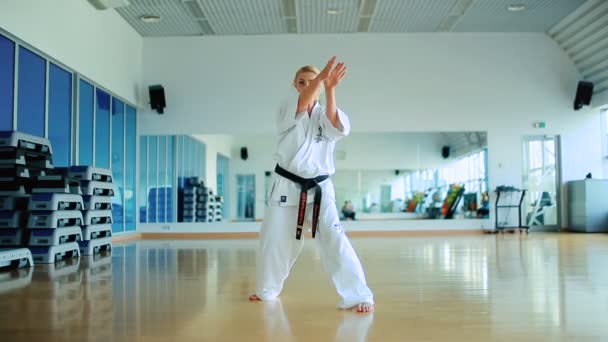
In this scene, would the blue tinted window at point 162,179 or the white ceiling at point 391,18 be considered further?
the blue tinted window at point 162,179

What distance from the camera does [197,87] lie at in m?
10.8

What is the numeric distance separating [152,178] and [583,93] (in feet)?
29.2

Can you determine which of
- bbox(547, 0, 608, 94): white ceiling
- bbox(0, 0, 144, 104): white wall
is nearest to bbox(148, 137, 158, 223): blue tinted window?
bbox(0, 0, 144, 104): white wall

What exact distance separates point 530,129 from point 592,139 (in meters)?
1.35

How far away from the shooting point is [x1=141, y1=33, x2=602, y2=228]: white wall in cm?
1080

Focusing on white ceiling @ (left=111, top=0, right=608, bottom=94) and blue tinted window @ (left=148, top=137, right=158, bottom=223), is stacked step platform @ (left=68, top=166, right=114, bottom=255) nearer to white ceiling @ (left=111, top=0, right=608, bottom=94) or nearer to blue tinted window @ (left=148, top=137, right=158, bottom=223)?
white ceiling @ (left=111, top=0, right=608, bottom=94)

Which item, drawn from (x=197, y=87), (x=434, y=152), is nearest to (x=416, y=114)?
(x=434, y=152)

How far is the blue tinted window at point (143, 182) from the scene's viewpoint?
10633 mm

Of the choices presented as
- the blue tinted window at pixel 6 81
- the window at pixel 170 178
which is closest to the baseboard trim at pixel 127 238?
the window at pixel 170 178

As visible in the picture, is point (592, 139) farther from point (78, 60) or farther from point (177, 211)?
point (78, 60)

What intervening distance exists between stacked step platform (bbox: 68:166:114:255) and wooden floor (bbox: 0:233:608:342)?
119 centimetres

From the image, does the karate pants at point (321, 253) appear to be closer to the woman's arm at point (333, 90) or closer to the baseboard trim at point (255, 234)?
the woman's arm at point (333, 90)

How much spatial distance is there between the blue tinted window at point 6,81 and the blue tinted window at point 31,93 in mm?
161

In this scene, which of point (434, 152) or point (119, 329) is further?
point (434, 152)
